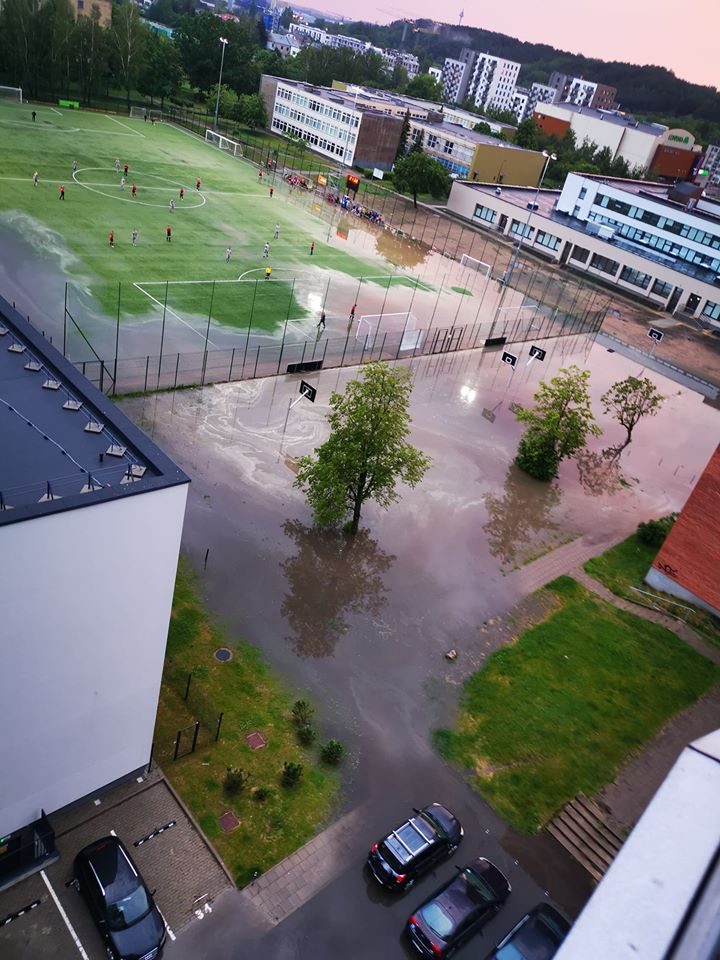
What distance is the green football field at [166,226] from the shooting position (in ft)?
125

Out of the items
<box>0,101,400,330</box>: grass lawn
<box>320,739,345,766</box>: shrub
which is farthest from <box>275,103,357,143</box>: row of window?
<box>320,739,345,766</box>: shrub

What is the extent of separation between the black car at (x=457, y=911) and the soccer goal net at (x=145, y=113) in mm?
84258

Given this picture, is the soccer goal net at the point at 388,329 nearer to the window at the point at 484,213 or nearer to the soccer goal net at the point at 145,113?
the window at the point at 484,213

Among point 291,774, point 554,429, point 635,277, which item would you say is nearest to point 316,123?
point 635,277

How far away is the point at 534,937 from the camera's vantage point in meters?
13.6

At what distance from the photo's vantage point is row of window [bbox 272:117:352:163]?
82875mm

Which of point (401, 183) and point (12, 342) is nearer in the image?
point (12, 342)

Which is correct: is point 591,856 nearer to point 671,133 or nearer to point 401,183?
point 401,183

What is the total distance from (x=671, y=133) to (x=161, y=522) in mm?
124563

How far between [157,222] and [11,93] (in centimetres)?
3725

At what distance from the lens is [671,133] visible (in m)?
110

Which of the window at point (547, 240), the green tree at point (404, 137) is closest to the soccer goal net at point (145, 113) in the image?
the green tree at point (404, 137)

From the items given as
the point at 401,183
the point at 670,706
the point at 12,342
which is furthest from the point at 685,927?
the point at 401,183

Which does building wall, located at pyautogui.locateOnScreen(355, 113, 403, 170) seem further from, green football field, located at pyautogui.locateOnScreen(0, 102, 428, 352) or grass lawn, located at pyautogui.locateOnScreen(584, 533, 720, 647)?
grass lawn, located at pyautogui.locateOnScreen(584, 533, 720, 647)
